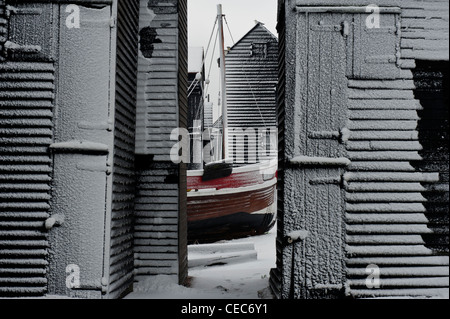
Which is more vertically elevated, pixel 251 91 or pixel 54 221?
pixel 251 91

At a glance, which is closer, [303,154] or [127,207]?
[303,154]

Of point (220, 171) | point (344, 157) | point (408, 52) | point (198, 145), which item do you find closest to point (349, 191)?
point (344, 157)

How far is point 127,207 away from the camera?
4855 mm

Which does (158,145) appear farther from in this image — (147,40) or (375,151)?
(375,151)

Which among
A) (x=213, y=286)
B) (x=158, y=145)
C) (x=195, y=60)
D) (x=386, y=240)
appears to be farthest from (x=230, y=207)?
(x=195, y=60)

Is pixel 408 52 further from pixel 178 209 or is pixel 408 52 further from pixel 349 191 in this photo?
pixel 178 209

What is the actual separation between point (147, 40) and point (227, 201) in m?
8.47

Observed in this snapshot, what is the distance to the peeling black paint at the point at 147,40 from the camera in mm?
5477

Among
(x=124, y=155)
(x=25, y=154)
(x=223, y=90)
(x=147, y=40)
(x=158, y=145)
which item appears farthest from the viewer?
(x=223, y=90)

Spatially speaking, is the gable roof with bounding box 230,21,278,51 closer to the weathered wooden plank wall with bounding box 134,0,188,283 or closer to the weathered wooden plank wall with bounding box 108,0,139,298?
the weathered wooden plank wall with bounding box 134,0,188,283

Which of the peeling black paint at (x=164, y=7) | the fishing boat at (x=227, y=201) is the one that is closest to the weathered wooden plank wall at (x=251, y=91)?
the fishing boat at (x=227, y=201)

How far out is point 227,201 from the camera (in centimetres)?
1307

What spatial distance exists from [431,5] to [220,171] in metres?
9.59
